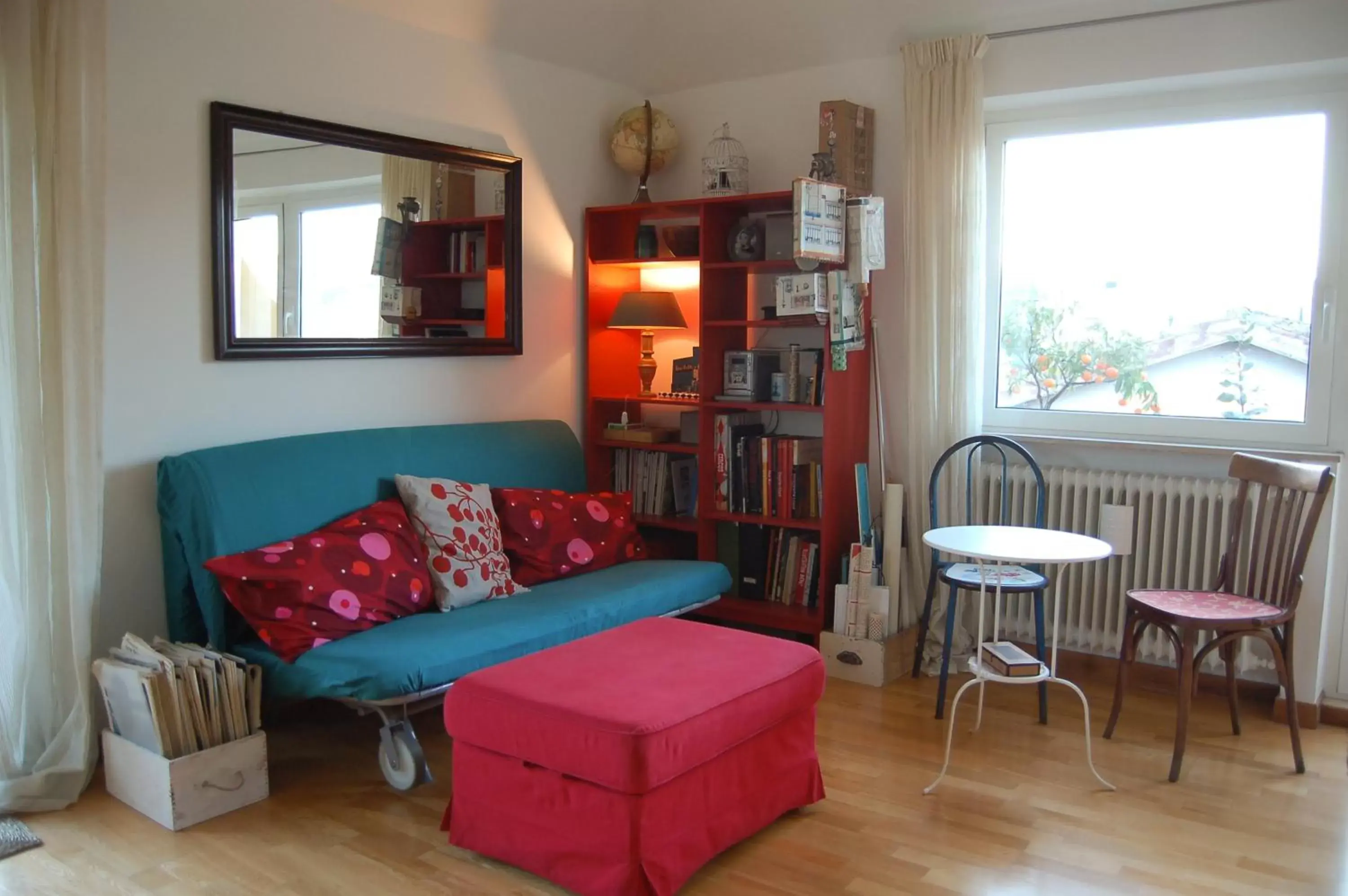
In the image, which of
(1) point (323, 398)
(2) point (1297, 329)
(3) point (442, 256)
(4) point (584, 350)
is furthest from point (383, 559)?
(2) point (1297, 329)

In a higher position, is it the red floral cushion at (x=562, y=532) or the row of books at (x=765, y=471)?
the row of books at (x=765, y=471)

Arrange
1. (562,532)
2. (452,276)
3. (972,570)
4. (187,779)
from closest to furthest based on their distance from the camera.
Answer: (187,779) < (972,570) < (562,532) < (452,276)

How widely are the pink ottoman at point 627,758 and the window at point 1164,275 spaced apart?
181 centimetres

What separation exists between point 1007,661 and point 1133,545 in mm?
999

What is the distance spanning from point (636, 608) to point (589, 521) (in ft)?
1.56

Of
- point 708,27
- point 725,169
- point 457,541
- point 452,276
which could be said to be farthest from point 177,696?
point 708,27

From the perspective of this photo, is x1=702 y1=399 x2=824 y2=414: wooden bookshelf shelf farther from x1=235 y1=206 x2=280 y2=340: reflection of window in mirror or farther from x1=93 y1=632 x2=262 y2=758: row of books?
x1=93 y1=632 x2=262 y2=758: row of books

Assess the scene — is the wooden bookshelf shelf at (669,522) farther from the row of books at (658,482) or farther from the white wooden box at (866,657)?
the white wooden box at (866,657)

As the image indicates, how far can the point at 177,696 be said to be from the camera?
8.82 feet

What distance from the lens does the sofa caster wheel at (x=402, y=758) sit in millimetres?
2861

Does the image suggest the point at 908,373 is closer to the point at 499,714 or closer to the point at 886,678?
the point at 886,678

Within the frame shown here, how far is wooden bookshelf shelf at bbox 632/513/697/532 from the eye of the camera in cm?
432

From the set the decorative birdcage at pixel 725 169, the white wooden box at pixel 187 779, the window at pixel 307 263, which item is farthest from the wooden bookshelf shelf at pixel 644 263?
the white wooden box at pixel 187 779

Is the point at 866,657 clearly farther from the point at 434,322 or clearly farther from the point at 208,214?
the point at 208,214
